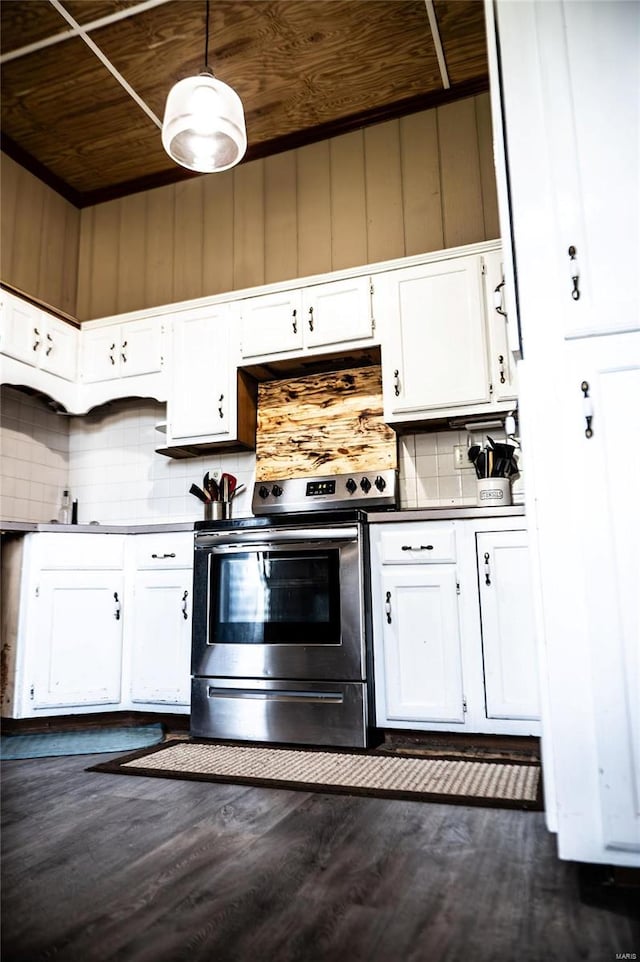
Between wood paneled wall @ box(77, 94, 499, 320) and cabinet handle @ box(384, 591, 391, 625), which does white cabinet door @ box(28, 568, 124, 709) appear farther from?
wood paneled wall @ box(77, 94, 499, 320)

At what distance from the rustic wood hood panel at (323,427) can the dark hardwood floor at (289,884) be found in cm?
172

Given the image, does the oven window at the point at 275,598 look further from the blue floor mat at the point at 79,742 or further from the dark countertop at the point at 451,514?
the blue floor mat at the point at 79,742

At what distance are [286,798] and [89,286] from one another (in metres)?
3.41

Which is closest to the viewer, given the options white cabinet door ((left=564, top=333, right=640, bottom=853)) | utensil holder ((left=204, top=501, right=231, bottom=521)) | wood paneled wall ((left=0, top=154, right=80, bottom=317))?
white cabinet door ((left=564, top=333, right=640, bottom=853))

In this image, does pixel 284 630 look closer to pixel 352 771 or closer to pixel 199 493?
pixel 352 771

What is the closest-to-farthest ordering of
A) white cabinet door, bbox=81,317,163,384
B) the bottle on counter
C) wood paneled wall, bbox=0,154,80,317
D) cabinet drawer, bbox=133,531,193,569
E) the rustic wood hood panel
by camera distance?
cabinet drawer, bbox=133,531,193,569, the rustic wood hood panel, white cabinet door, bbox=81,317,163,384, wood paneled wall, bbox=0,154,80,317, the bottle on counter

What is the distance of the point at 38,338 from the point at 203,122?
1.57 meters

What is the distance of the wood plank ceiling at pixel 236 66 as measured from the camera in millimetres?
2963

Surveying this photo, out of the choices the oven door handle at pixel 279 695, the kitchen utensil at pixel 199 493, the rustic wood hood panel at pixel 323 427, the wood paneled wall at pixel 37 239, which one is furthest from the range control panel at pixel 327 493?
the wood paneled wall at pixel 37 239

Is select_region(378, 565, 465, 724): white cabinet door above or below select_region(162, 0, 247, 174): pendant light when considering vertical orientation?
below

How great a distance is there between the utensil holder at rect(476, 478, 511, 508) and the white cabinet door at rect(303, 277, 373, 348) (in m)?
0.90

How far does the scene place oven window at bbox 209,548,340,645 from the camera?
2646 millimetres

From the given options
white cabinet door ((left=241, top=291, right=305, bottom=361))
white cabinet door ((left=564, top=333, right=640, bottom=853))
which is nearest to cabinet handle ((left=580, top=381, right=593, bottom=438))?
white cabinet door ((left=564, top=333, right=640, bottom=853))

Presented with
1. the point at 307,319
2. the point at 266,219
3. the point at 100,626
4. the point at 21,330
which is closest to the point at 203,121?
the point at 307,319
